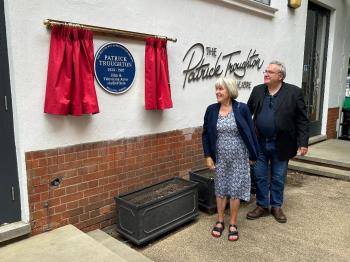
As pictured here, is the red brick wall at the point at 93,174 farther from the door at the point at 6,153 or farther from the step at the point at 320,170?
the step at the point at 320,170

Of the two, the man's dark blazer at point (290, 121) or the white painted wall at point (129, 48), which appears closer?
the white painted wall at point (129, 48)

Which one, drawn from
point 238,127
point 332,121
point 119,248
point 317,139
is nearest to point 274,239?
point 238,127

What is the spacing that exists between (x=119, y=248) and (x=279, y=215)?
1.89 metres

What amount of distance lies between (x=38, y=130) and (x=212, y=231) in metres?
1.98

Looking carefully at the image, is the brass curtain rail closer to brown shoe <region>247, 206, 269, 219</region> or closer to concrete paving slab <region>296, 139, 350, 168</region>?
brown shoe <region>247, 206, 269, 219</region>

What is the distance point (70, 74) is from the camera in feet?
9.82

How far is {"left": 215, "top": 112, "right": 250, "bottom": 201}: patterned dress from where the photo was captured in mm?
3312

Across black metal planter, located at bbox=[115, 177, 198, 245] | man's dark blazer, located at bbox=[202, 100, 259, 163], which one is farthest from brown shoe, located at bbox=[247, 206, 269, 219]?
man's dark blazer, located at bbox=[202, 100, 259, 163]

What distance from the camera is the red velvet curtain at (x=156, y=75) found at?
3699mm

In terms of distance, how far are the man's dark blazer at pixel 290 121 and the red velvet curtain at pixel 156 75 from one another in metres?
1.07

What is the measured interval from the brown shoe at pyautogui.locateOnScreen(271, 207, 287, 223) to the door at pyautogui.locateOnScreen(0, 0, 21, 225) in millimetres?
2697

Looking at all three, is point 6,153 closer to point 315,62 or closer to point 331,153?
point 331,153

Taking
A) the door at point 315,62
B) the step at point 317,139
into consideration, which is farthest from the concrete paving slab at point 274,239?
the door at point 315,62

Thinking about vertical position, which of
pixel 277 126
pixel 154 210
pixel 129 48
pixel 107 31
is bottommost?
pixel 154 210
